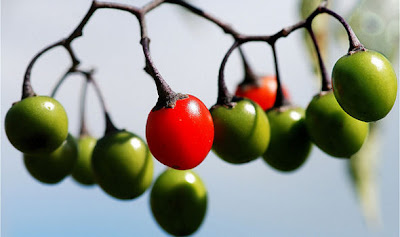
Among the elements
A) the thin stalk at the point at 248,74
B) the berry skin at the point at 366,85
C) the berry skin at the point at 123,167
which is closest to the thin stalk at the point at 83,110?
the berry skin at the point at 123,167

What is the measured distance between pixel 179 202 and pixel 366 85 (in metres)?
0.84

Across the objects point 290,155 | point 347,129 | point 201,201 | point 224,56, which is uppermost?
point 224,56

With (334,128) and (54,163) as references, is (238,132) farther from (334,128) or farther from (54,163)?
(54,163)

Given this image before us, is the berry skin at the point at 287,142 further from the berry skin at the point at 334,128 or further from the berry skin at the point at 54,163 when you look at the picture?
the berry skin at the point at 54,163

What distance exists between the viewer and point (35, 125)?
233 cm

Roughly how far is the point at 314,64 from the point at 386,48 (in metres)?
0.30

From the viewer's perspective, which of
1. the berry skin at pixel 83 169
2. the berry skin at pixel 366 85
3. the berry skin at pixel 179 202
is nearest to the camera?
the berry skin at pixel 366 85

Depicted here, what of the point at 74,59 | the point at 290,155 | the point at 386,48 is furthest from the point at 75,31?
→ the point at 386,48

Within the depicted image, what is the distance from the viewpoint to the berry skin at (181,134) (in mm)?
2080

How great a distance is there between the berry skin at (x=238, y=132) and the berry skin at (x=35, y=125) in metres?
0.51

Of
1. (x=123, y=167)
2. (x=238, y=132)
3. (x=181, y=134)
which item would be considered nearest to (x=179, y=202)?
(x=123, y=167)

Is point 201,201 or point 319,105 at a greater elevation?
point 319,105

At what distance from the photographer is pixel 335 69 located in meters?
2.09

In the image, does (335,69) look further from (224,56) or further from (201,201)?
(201,201)
